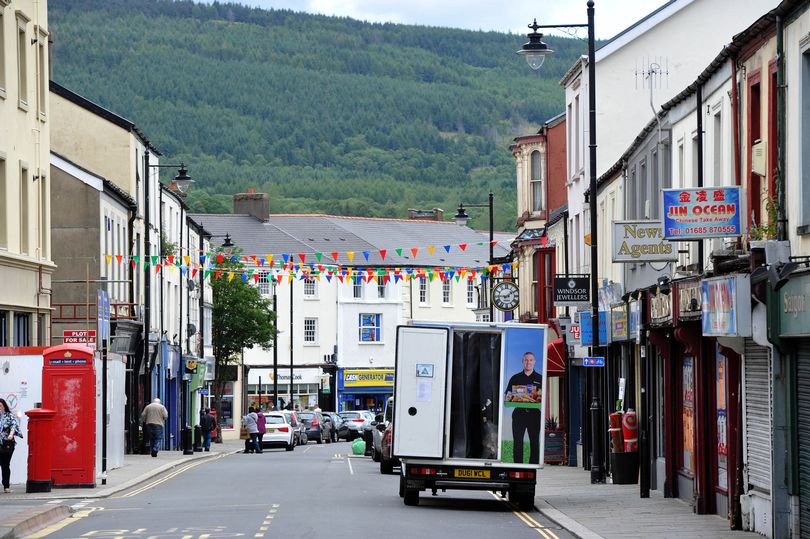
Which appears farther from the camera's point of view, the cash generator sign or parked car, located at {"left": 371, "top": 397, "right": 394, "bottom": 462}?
the cash generator sign

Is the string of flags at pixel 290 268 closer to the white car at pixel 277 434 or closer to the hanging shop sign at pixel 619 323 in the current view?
the white car at pixel 277 434

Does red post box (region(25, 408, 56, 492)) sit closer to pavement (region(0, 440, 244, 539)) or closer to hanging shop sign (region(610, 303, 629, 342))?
pavement (region(0, 440, 244, 539))

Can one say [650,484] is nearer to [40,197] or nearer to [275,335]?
[40,197]

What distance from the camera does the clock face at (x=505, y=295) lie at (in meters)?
49.5

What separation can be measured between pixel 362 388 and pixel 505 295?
47997 mm

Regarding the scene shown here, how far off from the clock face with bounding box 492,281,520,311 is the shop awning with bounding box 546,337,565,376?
5817mm

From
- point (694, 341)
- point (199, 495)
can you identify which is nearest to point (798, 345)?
point (694, 341)

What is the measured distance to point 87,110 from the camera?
165 ft

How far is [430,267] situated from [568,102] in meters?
52.0

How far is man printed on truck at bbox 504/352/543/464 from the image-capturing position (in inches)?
979

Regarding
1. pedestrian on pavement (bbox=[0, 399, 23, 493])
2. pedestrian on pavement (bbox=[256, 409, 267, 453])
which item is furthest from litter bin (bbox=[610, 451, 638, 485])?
pedestrian on pavement (bbox=[256, 409, 267, 453])

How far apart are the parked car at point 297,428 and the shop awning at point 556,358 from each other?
23.7m

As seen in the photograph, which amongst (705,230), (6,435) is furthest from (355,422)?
(705,230)

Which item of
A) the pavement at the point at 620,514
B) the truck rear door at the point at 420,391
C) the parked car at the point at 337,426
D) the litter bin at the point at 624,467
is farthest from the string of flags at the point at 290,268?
the truck rear door at the point at 420,391
